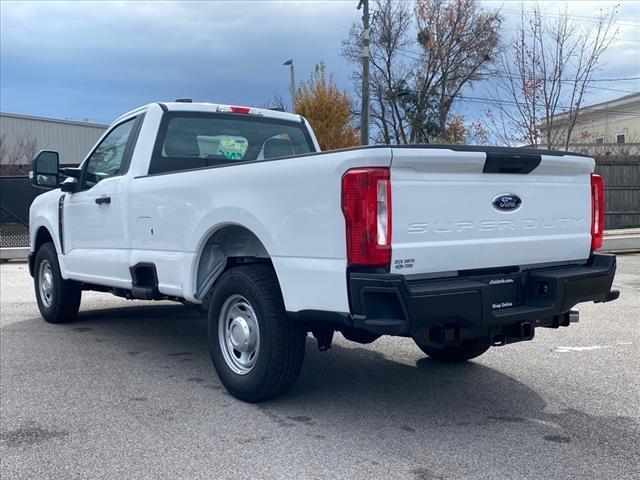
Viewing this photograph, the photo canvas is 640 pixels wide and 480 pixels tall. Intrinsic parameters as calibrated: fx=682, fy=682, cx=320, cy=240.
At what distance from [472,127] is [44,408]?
2285 centimetres

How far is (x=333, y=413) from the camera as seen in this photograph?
4.45m

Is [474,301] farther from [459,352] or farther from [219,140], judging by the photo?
[219,140]

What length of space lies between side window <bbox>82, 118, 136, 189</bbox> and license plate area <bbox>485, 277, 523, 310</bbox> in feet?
12.3

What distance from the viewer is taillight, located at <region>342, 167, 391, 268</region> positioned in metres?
3.54

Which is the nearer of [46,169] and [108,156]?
[108,156]

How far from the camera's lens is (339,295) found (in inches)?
145

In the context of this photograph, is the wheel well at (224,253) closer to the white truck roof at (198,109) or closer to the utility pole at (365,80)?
the white truck roof at (198,109)

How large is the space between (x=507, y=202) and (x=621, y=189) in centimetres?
1939

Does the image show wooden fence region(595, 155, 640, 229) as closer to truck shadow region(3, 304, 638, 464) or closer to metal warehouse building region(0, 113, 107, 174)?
truck shadow region(3, 304, 638, 464)

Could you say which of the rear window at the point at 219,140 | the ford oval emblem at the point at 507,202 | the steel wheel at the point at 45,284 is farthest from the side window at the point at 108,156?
the ford oval emblem at the point at 507,202

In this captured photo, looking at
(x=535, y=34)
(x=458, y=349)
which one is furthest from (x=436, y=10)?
(x=458, y=349)

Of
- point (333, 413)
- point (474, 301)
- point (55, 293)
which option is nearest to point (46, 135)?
point (55, 293)

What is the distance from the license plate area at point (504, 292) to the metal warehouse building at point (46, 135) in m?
37.0

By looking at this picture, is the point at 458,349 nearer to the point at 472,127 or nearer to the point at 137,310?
the point at 137,310
